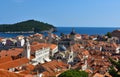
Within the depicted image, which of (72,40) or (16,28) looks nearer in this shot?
(72,40)

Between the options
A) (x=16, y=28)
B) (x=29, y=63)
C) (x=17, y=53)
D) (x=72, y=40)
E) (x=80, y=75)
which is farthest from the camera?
(x=16, y=28)

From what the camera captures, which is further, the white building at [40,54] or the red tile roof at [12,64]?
the white building at [40,54]

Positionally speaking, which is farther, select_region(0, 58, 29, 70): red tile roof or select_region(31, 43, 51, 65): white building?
select_region(31, 43, 51, 65): white building

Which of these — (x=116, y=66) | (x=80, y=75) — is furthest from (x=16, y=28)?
(x=116, y=66)

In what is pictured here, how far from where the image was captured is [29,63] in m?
40.1

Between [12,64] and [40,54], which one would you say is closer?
[12,64]

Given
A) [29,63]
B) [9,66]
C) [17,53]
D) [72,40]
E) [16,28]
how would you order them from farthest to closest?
[16,28] < [72,40] < [17,53] < [29,63] < [9,66]

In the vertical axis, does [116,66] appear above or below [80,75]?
above

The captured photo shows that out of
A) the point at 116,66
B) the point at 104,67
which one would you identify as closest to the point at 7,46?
the point at 104,67

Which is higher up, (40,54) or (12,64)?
(12,64)

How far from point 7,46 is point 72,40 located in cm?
1416

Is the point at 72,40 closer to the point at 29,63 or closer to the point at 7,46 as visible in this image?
the point at 7,46

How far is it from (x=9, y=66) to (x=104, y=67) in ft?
36.7

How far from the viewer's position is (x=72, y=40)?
63.8 metres
